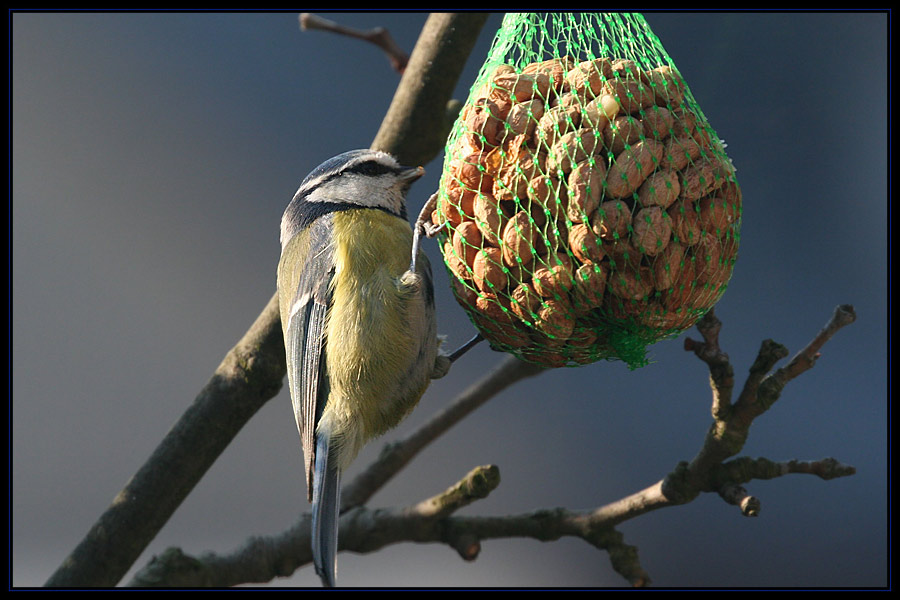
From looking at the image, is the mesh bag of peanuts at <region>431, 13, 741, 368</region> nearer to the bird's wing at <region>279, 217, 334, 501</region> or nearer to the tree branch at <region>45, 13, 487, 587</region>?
the bird's wing at <region>279, 217, 334, 501</region>

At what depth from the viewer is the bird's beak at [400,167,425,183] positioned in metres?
1.70

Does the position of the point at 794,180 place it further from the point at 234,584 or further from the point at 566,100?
the point at 234,584

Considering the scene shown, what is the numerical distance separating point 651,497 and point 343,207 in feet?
2.88

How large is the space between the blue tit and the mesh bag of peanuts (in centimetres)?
24

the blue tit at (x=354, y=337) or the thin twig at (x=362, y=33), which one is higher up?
the thin twig at (x=362, y=33)

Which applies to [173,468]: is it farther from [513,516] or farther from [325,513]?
[513,516]

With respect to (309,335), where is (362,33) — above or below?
above

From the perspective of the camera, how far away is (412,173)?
1.72 m

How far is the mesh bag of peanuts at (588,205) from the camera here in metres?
1.24

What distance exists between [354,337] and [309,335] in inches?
3.8

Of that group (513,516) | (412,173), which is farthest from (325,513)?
(412,173)

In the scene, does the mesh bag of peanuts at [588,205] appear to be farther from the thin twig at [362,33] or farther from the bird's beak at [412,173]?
the thin twig at [362,33]

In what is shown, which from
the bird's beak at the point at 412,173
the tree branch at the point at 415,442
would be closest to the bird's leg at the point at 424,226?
the bird's beak at the point at 412,173

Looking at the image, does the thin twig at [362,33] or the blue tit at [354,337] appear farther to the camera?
the thin twig at [362,33]
